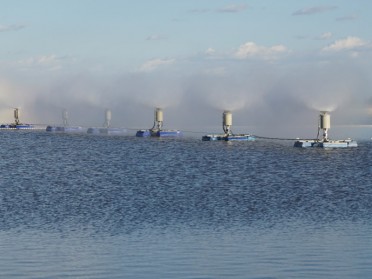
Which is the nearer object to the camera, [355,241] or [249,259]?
[249,259]

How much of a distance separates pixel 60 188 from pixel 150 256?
2102 inches

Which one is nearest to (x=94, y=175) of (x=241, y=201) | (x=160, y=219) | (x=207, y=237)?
(x=241, y=201)

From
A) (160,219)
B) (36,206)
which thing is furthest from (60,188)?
(160,219)

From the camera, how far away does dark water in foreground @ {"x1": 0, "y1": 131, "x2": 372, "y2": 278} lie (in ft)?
161

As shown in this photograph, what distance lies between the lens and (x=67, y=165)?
155625 mm

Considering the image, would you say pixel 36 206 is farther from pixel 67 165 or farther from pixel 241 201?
pixel 67 165

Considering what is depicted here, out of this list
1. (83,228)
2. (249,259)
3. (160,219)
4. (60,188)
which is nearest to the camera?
(249,259)

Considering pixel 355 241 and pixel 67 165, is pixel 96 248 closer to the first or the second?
pixel 355 241

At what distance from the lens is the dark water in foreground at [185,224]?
49.1 metres

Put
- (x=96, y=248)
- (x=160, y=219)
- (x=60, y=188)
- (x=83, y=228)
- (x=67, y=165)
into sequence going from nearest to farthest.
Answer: (x=96, y=248), (x=83, y=228), (x=160, y=219), (x=60, y=188), (x=67, y=165)

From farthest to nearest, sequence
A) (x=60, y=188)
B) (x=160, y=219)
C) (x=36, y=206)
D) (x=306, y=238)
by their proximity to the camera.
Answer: (x=60, y=188) → (x=36, y=206) → (x=160, y=219) → (x=306, y=238)

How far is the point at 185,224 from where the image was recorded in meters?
67.6

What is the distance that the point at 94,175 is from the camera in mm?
128625

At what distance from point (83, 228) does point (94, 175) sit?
63.6 m
